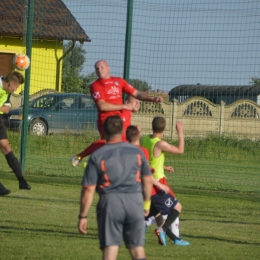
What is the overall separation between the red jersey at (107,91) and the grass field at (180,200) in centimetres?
152

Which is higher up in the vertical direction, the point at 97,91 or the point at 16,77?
the point at 16,77

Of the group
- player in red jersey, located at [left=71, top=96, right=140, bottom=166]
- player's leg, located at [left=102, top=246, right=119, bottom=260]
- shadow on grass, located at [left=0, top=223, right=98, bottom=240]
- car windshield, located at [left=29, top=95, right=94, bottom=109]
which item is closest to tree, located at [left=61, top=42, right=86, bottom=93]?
car windshield, located at [left=29, top=95, right=94, bottom=109]

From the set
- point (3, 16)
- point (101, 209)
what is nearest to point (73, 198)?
point (101, 209)

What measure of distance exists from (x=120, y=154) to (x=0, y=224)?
4.55 m

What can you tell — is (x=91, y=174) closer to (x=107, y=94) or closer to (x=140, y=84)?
(x=107, y=94)

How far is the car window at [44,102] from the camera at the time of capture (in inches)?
743

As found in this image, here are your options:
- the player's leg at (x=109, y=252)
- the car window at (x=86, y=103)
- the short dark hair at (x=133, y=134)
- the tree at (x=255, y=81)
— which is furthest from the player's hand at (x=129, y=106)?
the car window at (x=86, y=103)

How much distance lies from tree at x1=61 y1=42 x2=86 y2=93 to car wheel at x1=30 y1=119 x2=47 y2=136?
38.4 inches

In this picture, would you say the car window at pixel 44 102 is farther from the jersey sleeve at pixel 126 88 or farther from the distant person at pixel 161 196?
the distant person at pixel 161 196

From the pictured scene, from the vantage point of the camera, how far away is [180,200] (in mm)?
14039

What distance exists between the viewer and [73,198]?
13.7m

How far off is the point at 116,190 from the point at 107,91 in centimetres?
Result: 434

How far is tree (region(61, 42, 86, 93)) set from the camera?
1733 centimetres

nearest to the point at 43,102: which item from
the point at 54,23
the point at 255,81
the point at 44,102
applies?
the point at 44,102
